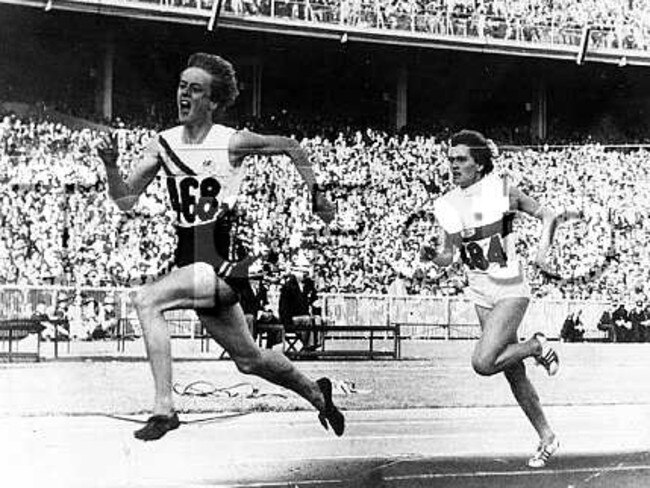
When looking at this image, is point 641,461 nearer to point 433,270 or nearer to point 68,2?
point 433,270

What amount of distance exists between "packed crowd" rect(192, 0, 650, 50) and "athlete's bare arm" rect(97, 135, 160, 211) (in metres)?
3.37

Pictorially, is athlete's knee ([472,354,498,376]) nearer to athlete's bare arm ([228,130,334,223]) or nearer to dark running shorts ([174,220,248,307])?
athlete's bare arm ([228,130,334,223])

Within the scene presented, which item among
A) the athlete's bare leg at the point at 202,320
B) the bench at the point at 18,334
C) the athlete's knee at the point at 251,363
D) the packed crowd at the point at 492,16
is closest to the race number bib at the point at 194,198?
the athlete's bare leg at the point at 202,320

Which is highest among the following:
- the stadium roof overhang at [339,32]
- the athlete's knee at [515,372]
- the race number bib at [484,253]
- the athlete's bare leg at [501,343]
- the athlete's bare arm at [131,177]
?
the stadium roof overhang at [339,32]

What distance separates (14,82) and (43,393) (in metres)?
3.27

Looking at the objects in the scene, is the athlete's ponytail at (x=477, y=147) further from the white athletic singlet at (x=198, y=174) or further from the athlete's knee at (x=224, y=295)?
the athlete's knee at (x=224, y=295)

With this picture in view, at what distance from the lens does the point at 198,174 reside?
211 inches

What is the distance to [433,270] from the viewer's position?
941 cm

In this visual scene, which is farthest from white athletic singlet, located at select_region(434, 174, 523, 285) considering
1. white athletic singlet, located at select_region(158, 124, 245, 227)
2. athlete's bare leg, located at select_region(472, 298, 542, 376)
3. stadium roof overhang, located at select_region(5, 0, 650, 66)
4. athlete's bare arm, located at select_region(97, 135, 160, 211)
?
stadium roof overhang, located at select_region(5, 0, 650, 66)

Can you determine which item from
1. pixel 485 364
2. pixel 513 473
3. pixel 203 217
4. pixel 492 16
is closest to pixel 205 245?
pixel 203 217

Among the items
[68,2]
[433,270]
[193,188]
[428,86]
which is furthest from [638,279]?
[68,2]

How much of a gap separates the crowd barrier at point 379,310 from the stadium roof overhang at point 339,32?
6.59 feet

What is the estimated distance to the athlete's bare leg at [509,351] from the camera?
5770 millimetres

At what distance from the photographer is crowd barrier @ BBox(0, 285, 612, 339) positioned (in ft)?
27.1
